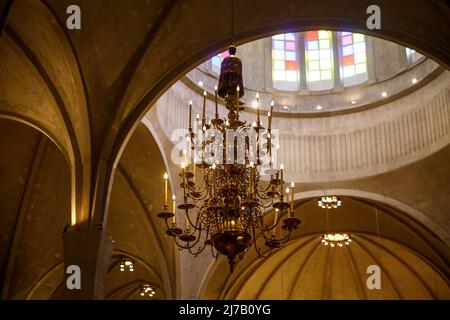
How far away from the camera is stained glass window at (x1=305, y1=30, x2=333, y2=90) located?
20.2m

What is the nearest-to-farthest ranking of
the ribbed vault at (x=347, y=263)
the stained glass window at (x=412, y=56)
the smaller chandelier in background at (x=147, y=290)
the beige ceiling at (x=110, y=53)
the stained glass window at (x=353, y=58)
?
1. the beige ceiling at (x=110, y=53)
2. the stained glass window at (x=412, y=56)
3. the ribbed vault at (x=347, y=263)
4. the stained glass window at (x=353, y=58)
5. the smaller chandelier in background at (x=147, y=290)

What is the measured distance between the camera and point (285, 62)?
2058cm

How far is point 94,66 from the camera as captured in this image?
11859mm

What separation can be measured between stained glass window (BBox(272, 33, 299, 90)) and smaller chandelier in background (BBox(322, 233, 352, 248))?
3977mm

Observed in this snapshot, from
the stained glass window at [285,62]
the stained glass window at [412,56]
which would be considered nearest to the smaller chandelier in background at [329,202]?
the stained glass window at [285,62]

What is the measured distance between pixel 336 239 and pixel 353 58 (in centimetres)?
472

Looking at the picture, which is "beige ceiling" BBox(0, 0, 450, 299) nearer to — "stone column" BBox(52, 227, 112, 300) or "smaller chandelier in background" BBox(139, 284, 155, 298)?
"stone column" BBox(52, 227, 112, 300)

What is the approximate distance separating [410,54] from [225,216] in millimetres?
9917

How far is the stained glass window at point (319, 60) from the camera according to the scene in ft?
66.2

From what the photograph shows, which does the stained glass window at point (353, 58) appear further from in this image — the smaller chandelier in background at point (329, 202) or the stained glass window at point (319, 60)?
the smaller chandelier in background at point (329, 202)

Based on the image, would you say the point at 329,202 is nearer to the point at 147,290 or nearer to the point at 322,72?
the point at 322,72

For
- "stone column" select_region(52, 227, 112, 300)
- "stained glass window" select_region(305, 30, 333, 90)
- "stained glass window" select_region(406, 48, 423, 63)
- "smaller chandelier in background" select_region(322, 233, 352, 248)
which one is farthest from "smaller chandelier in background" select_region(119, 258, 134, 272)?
"stone column" select_region(52, 227, 112, 300)

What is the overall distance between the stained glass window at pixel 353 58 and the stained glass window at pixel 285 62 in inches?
47.7

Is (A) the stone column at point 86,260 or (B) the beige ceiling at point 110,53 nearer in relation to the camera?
(A) the stone column at point 86,260
